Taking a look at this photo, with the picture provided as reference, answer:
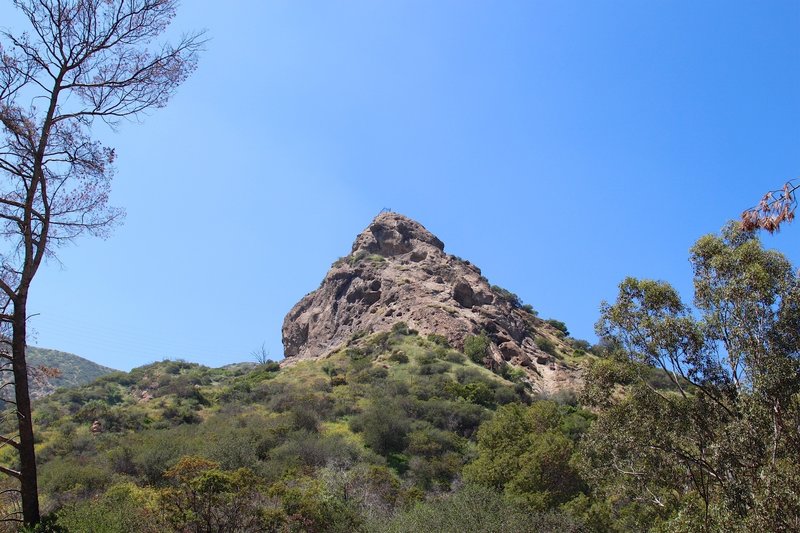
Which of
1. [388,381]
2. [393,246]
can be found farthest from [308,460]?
[393,246]

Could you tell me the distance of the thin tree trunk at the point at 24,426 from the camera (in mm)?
8461

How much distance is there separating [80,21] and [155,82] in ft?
4.33

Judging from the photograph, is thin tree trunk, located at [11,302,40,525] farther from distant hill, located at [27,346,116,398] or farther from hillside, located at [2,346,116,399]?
distant hill, located at [27,346,116,398]

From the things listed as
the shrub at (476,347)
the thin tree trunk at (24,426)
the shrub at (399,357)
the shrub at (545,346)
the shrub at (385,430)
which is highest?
the shrub at (545,346)

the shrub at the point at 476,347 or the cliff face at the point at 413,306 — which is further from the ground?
the cliff face at the point at 413,306

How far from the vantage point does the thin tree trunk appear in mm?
8461

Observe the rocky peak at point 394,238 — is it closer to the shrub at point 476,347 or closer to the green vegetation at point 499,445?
the shrub at point 476,347

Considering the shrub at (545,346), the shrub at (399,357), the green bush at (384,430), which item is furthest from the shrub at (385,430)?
the shrub at (545,346)

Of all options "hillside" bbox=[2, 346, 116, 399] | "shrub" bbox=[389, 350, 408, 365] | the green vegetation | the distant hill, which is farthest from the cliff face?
the distant hill

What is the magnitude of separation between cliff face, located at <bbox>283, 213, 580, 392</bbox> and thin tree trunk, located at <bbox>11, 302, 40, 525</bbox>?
4879cm

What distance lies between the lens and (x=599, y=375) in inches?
620

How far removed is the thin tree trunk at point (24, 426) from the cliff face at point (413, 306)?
48.8 metres

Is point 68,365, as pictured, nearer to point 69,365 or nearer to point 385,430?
point 69,365

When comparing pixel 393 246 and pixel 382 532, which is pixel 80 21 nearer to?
pixel 382 532
